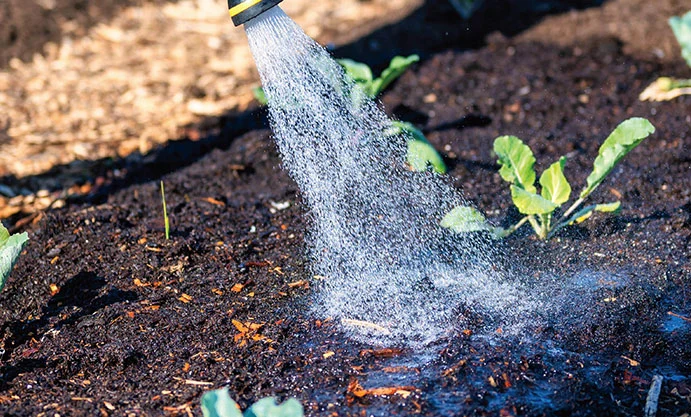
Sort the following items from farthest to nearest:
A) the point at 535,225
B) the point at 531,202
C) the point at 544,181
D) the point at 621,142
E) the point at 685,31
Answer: the point at 685,31 → the point at 535,225 → the point at 544,181 → the point at 621,142 → the point at 531,202

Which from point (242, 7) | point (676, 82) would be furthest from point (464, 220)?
point (676, 82)

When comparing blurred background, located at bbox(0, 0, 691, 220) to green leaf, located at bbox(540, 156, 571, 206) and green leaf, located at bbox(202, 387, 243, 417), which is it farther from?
green leaf, located at bbox(202, 387, 243, 417)

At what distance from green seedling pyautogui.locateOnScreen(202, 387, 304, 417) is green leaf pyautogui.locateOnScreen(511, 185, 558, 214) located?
5.11ft

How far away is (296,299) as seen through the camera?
338 centimetres

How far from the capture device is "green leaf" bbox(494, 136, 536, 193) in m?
3.60

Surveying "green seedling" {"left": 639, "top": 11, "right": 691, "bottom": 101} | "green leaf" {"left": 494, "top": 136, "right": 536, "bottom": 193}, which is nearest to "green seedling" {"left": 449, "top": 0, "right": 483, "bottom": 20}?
"green seedling" {"left": 639, "top": 11, "right": 691, "bottom": 101}

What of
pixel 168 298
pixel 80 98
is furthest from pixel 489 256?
pixel 80 98

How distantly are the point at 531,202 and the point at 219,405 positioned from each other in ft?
5.65

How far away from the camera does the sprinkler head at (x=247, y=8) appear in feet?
9.12

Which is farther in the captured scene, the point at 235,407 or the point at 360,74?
the point at 360,74

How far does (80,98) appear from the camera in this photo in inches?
233

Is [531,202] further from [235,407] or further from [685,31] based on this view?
[685,31]

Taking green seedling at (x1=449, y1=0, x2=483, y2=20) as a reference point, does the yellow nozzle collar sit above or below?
below

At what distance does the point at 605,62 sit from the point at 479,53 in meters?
0.91
